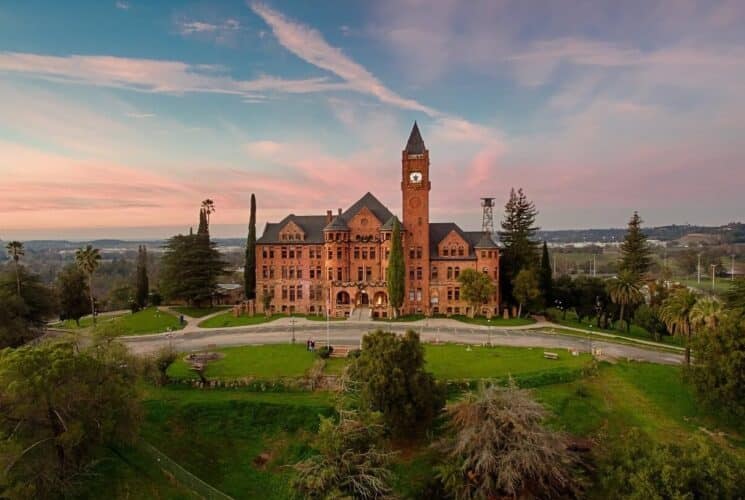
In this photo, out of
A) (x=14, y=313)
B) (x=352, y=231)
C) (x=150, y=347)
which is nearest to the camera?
(x=14, y=313)

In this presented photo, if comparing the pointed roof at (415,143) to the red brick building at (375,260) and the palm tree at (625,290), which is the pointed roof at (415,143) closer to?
the red brick building at (375,260)

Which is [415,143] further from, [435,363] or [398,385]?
[398,385]

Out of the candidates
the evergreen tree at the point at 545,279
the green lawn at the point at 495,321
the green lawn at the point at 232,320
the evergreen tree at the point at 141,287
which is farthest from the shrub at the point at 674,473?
the evergreen tree at the point at 141,287

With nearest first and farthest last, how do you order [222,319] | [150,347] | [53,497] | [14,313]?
[53,497]
[14,313]
[150,347]
[222,319]

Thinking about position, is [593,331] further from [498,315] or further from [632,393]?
[632,393]

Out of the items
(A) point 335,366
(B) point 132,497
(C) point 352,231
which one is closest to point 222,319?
(C) point 352,231

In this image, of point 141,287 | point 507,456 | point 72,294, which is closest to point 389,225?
point 141,287

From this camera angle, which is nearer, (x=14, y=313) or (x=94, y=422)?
(x=94, y=422)
